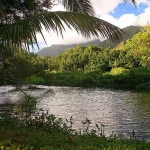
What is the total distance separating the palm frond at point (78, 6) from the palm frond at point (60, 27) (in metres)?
2.48

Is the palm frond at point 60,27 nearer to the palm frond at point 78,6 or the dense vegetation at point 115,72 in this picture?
the palm frond at point 78,6

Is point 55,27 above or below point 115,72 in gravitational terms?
below

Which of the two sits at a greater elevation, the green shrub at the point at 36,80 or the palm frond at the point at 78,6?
the palm frond at the point at 78,6

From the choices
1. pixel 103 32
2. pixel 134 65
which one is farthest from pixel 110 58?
pixel 103 32

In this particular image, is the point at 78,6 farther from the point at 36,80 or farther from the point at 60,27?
Answer: the point at 36,80

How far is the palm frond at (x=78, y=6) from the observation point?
29.2 ft

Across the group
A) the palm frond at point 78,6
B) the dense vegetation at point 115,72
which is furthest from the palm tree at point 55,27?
the dense vegetation at point 115,72

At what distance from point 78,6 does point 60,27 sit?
113 inches

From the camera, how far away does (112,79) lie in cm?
6331

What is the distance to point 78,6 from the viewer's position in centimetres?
901

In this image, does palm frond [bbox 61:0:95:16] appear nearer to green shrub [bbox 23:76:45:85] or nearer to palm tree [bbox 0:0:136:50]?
palm tree [bbox 0:0:136:50]

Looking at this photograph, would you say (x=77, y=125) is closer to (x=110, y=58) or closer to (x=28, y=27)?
(x=28, y=27)

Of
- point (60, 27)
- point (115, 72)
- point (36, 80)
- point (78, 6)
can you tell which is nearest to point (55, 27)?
point (60, 27)

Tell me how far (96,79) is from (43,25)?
194ft
